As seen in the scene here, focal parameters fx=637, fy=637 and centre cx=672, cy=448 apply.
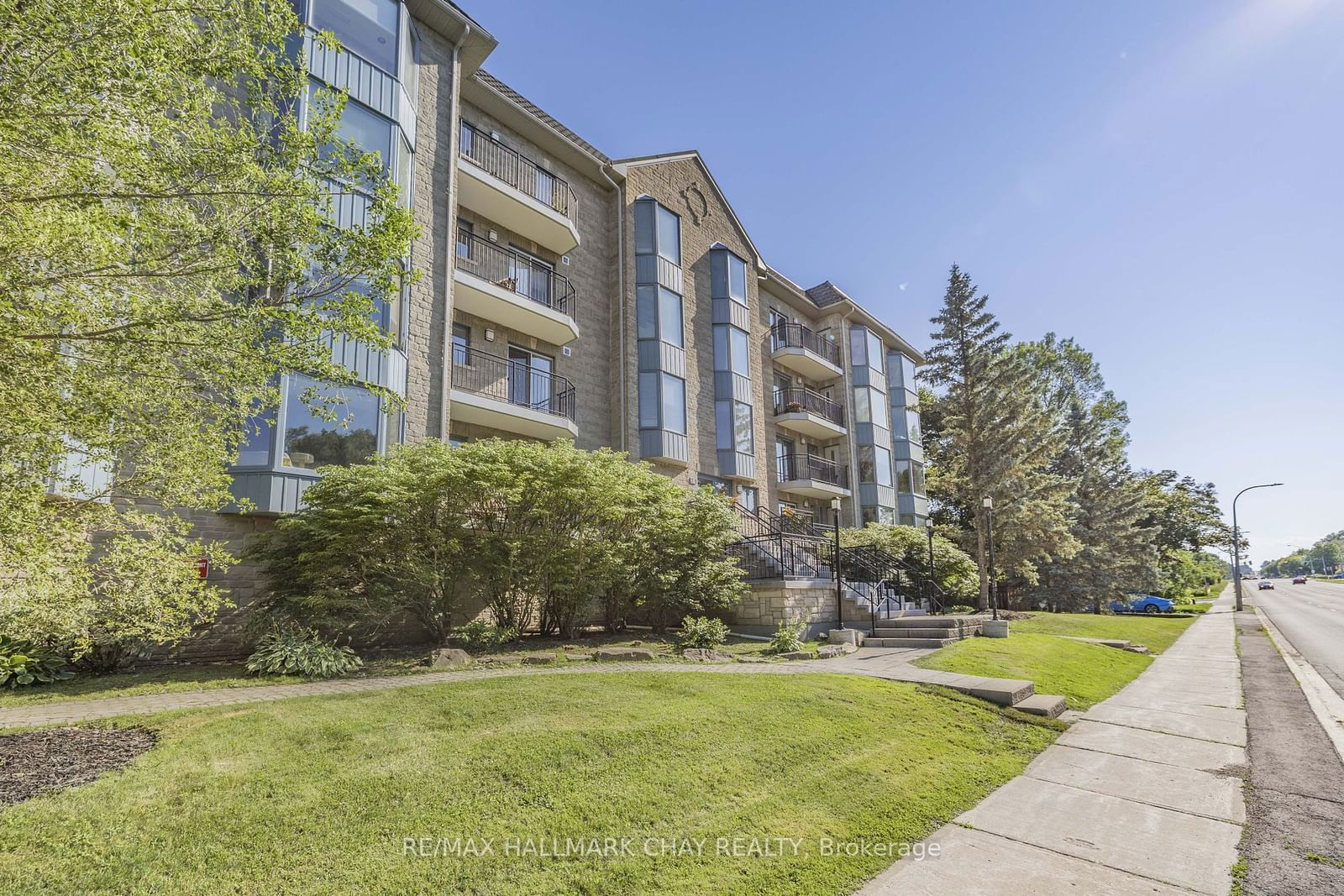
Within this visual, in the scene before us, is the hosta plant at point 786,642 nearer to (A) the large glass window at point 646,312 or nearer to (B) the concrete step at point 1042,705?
(B) the concrete step at point 1042,705

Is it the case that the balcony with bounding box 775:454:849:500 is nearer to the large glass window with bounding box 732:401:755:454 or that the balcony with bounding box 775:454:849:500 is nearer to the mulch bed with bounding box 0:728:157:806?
the large glass window with bounding box 732:401:755:454

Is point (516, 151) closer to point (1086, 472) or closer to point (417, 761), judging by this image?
point (417, 761)

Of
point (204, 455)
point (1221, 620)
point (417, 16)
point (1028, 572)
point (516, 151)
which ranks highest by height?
point (417, 16)

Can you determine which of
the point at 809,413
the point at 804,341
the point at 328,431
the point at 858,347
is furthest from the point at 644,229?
the point at 858,347

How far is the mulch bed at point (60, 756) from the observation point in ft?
12.9

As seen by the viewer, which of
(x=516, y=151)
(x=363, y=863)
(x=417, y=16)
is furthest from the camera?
(x=516, y=151)

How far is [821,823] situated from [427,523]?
7.52m

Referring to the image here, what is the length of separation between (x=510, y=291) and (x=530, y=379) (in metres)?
2.26

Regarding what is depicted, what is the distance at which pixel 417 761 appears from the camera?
432 cm

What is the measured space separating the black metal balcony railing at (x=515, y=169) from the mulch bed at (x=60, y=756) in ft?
45.7

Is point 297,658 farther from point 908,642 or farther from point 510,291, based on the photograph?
point 510,291

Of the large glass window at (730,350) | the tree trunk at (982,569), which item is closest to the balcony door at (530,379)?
the large glass window at (730,350)

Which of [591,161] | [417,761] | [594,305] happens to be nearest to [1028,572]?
[594,305]

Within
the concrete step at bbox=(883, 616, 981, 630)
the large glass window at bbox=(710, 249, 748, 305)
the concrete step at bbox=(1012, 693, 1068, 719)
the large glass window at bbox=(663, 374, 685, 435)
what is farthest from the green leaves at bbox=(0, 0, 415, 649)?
the large glass window at bbox=(710, 249, 748, 305)
